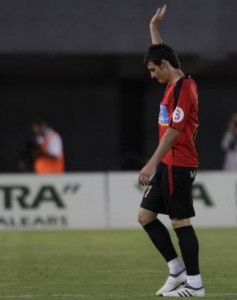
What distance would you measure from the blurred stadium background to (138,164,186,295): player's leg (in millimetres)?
303

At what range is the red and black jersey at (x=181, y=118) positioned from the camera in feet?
28.5

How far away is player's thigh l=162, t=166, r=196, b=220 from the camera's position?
882 cm

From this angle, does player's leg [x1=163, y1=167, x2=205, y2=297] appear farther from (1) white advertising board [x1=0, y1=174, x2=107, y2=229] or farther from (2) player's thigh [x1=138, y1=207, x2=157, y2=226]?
(1) white advertising board [x1=0, y1=174, x2=107, y2=229]

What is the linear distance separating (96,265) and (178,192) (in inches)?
140

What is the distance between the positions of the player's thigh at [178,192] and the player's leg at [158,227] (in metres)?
0.15

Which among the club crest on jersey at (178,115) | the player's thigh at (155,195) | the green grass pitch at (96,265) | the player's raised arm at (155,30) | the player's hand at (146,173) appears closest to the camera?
the player's hand at (146,173)

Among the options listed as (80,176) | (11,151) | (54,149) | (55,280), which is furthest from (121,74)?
(55,280)

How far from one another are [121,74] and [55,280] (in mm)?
18820

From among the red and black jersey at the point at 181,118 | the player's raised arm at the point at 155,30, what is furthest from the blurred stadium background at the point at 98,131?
the player's raised arm at the point at 155,30

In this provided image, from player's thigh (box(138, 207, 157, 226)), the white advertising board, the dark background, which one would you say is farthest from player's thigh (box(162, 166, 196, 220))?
the dark background

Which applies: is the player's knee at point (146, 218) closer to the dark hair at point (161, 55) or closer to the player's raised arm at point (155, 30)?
the dark hair at point (161, 55)

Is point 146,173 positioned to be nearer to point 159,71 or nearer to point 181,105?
point 181,105

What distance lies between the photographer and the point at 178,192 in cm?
882

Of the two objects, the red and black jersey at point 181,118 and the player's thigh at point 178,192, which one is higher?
the red and black jersey at point 181,118
